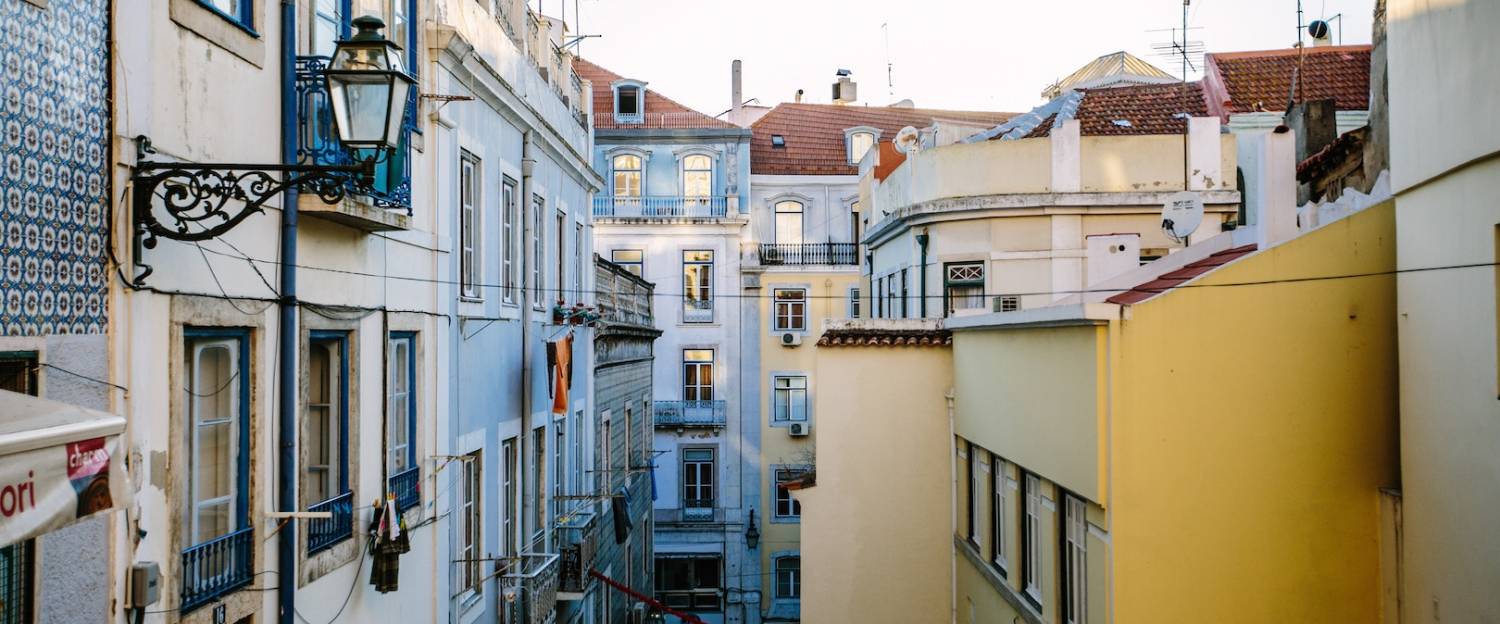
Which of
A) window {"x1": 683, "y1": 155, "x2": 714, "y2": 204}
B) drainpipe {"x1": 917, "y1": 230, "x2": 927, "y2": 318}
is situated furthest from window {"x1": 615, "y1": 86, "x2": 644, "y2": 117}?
drainpipe {"x1": 917, "y1": 230, "x2": 927, "y2": 318}

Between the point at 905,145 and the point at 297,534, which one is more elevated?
the point at 905,145

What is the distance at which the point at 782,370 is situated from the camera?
39.5 m

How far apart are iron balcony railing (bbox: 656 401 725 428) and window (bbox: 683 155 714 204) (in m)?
6.96

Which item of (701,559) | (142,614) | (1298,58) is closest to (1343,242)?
(142,614)

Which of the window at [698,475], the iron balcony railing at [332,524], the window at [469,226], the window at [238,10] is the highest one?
the window at [238,10]

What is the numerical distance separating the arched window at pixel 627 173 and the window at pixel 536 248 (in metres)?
22.5

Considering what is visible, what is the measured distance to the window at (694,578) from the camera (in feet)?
126

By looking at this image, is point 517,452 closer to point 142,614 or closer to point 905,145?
point 142,614

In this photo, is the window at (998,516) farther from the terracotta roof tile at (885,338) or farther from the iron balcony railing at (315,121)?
the iron balcony railing at (315,121)

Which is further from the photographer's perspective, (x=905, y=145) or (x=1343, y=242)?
(x=905, y=145)

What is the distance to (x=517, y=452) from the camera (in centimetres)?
1534

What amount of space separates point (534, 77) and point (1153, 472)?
1006cm

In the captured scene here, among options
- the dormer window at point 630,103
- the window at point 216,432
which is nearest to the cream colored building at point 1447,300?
the window at point 216,432

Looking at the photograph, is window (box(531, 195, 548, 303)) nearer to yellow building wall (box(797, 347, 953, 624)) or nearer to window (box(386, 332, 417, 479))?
yellow building wall (box(797, 347, 953, 624))
